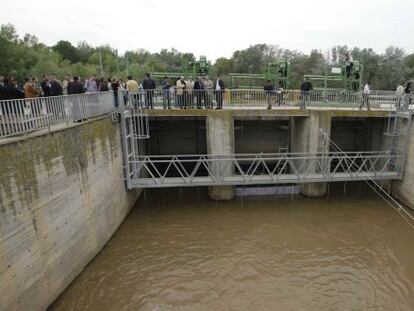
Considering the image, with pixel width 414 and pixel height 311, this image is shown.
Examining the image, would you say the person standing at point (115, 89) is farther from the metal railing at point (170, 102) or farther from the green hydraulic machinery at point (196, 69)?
the green hydraulic machinery at point (196, 69)

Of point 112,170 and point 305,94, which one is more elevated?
point 305,94

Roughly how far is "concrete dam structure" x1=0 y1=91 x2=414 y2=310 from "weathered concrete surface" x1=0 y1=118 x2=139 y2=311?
0.07 feet

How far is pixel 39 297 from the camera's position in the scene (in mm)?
6672

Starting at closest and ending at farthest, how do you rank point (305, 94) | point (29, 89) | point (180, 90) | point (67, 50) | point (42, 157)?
1. point (42, 157)
2. point (29, 89)
3. point (180, 90)
4. point (305, 94)
5. point (67, 50)

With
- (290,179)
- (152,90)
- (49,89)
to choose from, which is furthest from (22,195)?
(290,179)

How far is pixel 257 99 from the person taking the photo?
572 inches

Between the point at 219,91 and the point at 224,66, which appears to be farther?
the point at 224,66

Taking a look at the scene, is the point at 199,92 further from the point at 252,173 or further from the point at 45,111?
the point at 45,111

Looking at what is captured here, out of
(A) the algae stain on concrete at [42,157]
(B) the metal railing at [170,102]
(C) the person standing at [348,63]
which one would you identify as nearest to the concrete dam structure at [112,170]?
(A) the algae stain on concrete at [42,157]

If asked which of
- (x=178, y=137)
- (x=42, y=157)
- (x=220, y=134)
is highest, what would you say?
(x=42, y=157)

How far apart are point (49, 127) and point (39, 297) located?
3820mm

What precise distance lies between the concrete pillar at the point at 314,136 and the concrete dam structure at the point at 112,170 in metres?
0.04

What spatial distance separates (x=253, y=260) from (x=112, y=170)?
5568 mm

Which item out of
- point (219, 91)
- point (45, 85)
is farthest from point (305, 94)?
point (45, 85)
